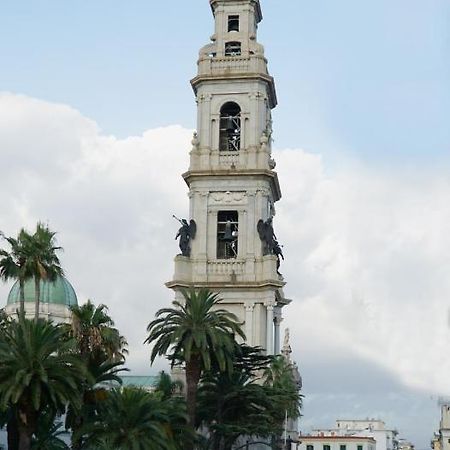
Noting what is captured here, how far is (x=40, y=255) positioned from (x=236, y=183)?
18735 mm

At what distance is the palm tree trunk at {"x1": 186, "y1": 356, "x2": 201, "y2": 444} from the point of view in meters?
50.4

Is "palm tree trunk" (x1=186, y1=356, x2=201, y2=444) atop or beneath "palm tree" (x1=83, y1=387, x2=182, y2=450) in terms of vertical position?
atop

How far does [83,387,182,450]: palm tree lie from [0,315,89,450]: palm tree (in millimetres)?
2750

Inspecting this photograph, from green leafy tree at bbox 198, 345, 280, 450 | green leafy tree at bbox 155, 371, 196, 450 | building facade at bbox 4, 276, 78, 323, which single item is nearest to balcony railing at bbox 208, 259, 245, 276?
green leafy tree at bbox 198, 345, 280, 450

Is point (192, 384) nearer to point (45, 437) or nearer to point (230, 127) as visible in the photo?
point (45, 437)

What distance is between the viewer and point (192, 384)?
50.6 meters

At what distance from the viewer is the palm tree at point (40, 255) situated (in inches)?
2080

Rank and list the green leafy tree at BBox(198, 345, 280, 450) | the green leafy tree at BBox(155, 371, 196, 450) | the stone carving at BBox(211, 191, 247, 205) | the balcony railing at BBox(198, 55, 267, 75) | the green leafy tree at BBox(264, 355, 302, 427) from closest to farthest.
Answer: the green leafy tree at BBox(155, 371, 196, 450), the green leafy tree at BBox(198, 345, 280, 450), the green leafy tree at BBox(264, 355, 302, 427), the stone carving at BBox(211, 191, 247, 205), the balcony railing at BBox(198, 55, 267, 75)

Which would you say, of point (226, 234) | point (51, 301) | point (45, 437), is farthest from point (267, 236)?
point (51, 301)

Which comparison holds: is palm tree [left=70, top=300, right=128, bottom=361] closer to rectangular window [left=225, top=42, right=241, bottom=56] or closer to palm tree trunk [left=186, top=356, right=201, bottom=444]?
palm tree trunk [left=186, top=356, right=201, bottom=444]

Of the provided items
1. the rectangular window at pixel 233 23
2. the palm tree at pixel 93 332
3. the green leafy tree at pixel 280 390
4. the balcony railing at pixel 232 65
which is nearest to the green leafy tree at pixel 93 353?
the palm tree at pixel 93 332

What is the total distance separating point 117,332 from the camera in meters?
52.7

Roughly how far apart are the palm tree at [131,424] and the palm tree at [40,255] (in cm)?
788

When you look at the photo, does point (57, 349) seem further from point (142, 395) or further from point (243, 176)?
point (243, 176)
